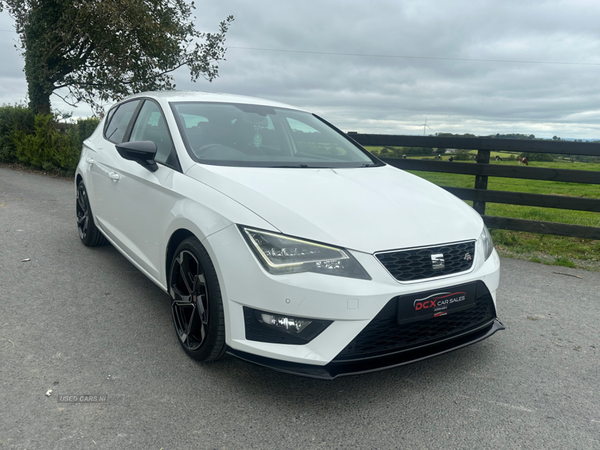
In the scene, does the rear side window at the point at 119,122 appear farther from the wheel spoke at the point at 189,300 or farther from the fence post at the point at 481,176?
the fence post at the point at 481,176

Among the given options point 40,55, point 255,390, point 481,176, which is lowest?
point 255,390

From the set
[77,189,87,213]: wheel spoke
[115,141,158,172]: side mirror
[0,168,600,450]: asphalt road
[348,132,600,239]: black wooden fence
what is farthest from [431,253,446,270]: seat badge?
[77,189,87,213]: wheel spoke

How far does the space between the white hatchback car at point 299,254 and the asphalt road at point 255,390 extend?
27cm

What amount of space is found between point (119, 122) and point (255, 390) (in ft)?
10.4

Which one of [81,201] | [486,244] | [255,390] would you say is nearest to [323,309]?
[255,390]

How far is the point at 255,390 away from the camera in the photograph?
8.52ft

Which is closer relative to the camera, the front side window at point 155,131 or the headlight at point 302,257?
the headlight at point 302,257

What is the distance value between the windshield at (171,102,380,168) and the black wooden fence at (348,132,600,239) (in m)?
2.85

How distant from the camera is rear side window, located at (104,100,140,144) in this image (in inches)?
171

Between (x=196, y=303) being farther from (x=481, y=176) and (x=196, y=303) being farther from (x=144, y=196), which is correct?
(x=481, y=176)

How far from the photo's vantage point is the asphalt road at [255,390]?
2211mm

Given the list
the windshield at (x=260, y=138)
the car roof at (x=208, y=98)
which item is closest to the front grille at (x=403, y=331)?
the windshield at (x=260, y=138)

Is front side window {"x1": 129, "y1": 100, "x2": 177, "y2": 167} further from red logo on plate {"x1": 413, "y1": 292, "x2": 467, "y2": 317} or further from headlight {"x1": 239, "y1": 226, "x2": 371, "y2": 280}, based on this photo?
red logo on plate {"x1": 413, "y1": 292, "x2": 467, "y2": 317}

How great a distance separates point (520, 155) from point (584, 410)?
4552 millimetres
